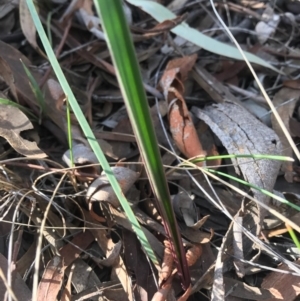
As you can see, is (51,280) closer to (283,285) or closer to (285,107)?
(283,285)

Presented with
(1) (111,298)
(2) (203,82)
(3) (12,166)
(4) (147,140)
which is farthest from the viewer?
(2) (203,82)

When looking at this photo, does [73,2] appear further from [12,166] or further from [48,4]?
[12,166]

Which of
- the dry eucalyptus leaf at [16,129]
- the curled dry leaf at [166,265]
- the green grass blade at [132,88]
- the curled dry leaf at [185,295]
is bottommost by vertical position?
the curled dry leaf at [185,295]

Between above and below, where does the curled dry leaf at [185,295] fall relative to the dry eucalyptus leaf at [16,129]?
below

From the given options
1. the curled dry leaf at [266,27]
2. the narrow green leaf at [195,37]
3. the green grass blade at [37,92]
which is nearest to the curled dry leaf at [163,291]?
the green grass blade at [37,92]

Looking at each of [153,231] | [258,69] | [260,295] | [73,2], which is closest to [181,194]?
[153,231]

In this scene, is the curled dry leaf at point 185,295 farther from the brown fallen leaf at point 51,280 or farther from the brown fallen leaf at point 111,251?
Answer: the brown fallen leaf at point 51,280
